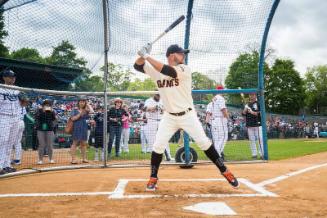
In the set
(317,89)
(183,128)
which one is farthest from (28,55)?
(317,89)

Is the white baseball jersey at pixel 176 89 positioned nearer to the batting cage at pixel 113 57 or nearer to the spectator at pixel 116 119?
the batting cage at pixel 113 57

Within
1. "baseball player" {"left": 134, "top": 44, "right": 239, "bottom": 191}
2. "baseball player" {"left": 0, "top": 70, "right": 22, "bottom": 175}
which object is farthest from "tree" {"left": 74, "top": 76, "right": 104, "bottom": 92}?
"baseball player" {"left": 134, "top": 44, "right": 239, "bottom": 191}

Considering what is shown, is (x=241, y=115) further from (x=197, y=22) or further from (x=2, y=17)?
(x=2, y=17)

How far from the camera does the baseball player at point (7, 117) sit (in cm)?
646

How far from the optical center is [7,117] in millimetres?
6652

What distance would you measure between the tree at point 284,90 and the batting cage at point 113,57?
56.5 meters

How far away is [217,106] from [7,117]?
5232 millimetres

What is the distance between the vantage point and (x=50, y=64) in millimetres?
7355

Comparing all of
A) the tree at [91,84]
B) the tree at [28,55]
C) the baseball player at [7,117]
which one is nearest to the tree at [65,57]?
the tree at [28,55]

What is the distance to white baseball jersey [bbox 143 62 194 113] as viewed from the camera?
15.6 feet

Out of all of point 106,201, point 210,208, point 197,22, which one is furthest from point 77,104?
point 210,208

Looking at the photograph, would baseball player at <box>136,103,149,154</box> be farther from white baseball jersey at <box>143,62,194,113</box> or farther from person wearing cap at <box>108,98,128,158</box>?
white baseball jersey at <box>143,62,194,113</box>

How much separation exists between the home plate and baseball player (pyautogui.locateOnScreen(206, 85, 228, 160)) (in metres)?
4.98

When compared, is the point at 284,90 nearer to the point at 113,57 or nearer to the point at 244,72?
the point at 244,72
